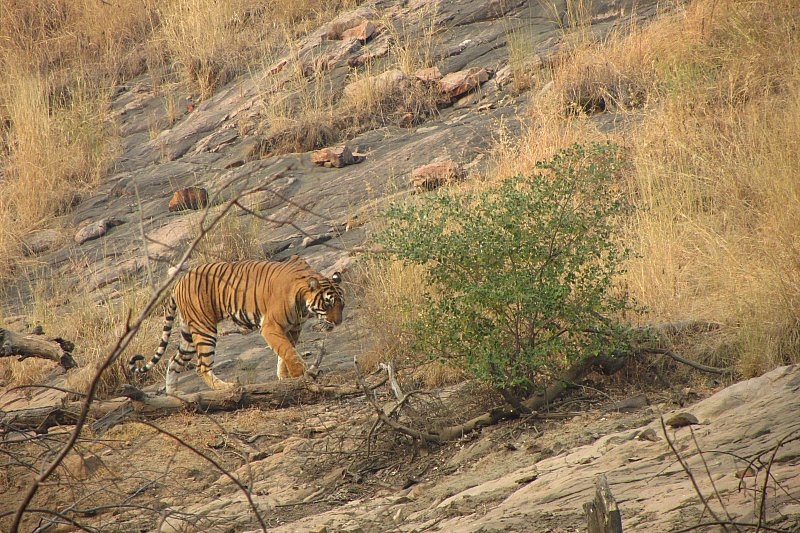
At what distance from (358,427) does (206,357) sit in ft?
8.17

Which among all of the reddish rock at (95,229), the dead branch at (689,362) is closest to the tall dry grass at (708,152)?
the dead branch at (689,362)

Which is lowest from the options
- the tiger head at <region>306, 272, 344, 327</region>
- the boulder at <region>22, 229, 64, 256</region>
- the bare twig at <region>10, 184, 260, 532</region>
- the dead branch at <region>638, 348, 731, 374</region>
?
the boulder at <region>22, 229, 64, 256</region>

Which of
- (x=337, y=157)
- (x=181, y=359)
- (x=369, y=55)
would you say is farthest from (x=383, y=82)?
(x=181, y=359)

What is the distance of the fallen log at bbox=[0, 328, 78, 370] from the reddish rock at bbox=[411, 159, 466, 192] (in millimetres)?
4646

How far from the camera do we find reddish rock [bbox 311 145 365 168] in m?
11.8

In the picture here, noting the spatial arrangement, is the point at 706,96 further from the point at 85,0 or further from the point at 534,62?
the point at 85,0

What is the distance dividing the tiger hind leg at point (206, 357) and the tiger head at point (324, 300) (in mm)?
962

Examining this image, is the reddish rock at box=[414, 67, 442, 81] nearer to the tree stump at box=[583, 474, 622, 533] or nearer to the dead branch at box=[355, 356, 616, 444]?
the dead branch at box=[355, 356, 616, 444]

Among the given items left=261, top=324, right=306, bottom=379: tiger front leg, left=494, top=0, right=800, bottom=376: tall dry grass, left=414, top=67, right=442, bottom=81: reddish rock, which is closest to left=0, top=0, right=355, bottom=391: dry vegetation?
left=261, top=324, right=306, bottom=379: tiger front leg

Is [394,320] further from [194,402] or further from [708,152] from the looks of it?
[708,152]

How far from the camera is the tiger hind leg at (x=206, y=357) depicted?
8258 millimetres

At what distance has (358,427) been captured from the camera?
6.30 meters

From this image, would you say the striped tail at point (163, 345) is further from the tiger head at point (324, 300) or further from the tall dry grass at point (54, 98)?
the tall dry grass at point (54, 98)

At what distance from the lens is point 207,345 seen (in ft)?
27.6
